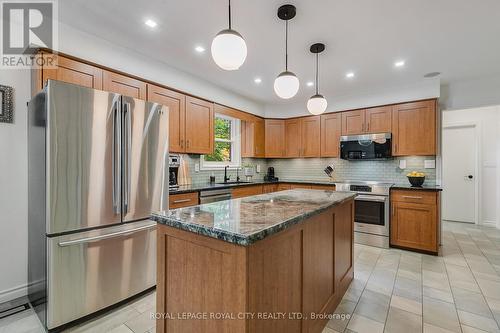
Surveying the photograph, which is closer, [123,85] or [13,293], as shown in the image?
[13,293]

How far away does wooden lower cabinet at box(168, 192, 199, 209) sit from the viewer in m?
2.83

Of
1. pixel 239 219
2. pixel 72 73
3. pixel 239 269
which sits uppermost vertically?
pixel 72 73

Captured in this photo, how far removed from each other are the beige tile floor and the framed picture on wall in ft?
5.68

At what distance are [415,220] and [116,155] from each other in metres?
4.06

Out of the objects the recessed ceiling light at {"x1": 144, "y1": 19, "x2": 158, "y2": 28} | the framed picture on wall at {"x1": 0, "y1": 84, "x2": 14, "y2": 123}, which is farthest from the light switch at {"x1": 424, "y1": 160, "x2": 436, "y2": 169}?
the framed picture on wall at {"x1": 0, "y1": 84, "x2": 14, "y2": 123}

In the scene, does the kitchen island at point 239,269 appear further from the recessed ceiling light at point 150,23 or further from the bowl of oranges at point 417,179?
the bowl of oranges at point 417,179

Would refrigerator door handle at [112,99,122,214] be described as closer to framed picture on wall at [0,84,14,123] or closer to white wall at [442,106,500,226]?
framed picture on wall at [0,84,14,123]

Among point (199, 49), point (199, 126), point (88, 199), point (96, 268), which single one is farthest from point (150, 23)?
point (96, 268)

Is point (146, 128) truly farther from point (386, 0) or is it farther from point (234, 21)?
point (386, 0)

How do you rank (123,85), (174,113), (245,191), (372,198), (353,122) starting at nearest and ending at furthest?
1. (123,85)
2. (174,113)
3. (372,198)
4. (245,191)
5. (353,122)

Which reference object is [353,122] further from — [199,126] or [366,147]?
[199,126]

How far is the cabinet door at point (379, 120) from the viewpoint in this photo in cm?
414

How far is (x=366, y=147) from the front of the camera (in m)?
4.28

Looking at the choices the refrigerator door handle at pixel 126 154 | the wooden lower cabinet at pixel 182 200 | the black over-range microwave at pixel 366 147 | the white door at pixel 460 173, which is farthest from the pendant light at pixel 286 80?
the white door at pixel 460 173
